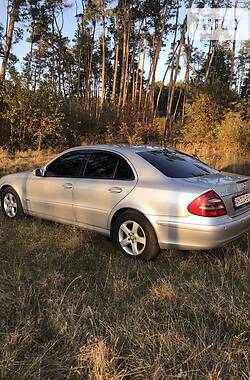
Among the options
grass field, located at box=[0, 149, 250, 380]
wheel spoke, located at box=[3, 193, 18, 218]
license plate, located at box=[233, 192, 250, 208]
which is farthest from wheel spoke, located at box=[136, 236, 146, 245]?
wheel spoke, located at box=[3, 193, 18, 218]

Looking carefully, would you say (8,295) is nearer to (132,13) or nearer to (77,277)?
(77,277)

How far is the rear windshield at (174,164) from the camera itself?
4719mm

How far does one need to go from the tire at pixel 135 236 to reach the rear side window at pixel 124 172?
467mm

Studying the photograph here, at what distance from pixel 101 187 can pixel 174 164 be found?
102 centimetres

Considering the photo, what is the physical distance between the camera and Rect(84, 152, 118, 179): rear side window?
16.7ft

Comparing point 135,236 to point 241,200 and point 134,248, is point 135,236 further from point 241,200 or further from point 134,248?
point 241,200

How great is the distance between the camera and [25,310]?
3.15 meters

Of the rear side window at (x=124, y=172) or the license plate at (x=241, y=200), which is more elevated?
the rear side window at (x=124, y=172)

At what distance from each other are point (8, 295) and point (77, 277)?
0.69 metres

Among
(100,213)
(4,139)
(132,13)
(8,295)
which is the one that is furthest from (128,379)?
(132,13)

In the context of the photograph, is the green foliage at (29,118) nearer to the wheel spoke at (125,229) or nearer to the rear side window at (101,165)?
the rear side window at (101,165)

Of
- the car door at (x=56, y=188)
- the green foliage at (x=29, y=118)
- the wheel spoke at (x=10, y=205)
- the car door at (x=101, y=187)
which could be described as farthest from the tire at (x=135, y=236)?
the green foliage at (x=29, y=118)

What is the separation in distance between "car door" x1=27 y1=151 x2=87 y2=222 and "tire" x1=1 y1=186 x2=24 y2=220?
12.2 inches

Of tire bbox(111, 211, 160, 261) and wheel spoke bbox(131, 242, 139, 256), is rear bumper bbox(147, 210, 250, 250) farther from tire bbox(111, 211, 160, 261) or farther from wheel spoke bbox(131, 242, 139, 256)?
wheel spoke bbox(131, 242, 139, 256)
